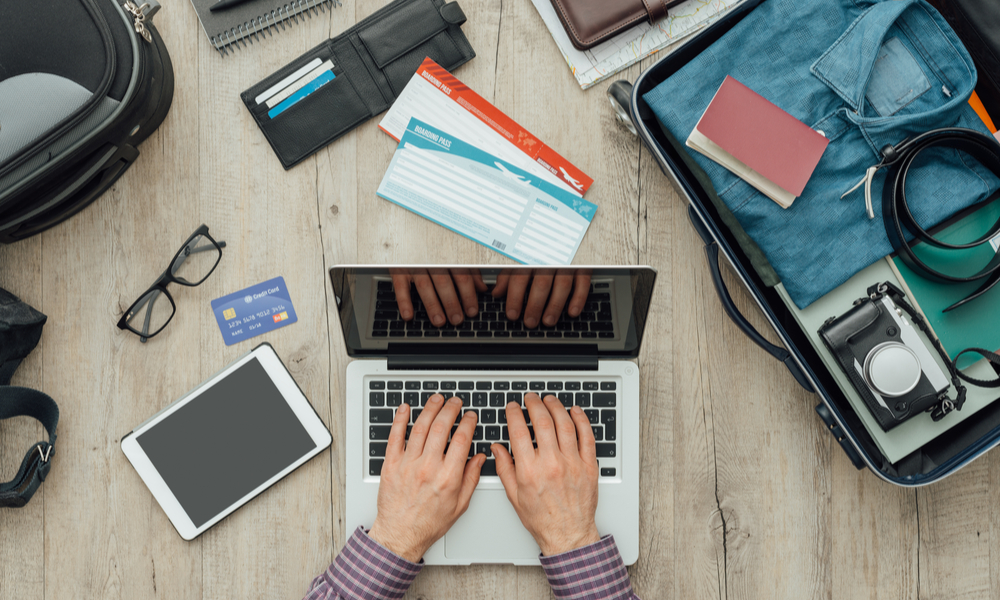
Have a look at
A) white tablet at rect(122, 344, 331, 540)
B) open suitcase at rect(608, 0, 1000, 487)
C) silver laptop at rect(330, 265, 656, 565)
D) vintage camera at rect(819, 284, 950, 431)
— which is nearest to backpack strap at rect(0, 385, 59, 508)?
white tablet at rect(122, 344, 331, 540)

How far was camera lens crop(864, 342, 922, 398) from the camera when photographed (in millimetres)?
696

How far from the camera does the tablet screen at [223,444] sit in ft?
2.73

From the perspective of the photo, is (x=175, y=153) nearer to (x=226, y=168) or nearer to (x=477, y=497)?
(x=226, y=168)

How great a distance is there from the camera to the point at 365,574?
2.58 ft

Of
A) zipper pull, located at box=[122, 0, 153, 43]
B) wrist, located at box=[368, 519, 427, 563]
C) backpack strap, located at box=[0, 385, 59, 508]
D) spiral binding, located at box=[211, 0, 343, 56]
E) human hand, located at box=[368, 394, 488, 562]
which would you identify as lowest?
wrist, located at box=[368, 519, 427, 563]

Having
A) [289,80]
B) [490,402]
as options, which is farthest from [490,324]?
[289,80]

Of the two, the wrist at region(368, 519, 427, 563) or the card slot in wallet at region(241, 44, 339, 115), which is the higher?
the card slot in wallet at region(241, 44, 339, 115)

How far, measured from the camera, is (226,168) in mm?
863

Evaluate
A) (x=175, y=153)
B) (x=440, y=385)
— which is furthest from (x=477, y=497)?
(x=175, y=153)

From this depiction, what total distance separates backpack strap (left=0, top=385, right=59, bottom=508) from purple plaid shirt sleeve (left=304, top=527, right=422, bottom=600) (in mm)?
415

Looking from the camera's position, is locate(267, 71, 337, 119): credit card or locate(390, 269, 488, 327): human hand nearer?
locate(390, 269, 488, 327): human hand

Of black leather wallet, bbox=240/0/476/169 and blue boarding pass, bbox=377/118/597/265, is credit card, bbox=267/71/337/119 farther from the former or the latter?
blue boarding pass, bbox=377/118/597/265

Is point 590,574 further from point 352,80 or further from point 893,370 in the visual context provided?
point 352,80

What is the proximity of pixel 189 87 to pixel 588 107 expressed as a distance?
58 cm
